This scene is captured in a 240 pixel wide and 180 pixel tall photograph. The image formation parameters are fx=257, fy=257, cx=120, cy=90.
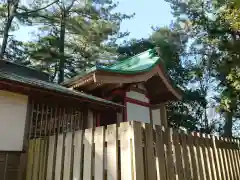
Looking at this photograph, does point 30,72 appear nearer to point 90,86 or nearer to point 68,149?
point 90,86

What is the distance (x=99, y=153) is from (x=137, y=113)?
632 centimetres

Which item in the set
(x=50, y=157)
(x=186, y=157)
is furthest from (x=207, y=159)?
(x=50, y=157)

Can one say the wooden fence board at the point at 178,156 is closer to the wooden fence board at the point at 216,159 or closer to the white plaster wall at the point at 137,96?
the wooden fence board at the point at 216,159

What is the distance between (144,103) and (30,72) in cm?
471

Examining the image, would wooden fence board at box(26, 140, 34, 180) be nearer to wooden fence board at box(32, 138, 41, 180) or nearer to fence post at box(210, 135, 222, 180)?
wooden fence board at box(32, 138, 41, 180)

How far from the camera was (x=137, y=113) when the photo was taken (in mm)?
9578

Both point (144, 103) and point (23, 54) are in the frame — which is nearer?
point (144, 103)

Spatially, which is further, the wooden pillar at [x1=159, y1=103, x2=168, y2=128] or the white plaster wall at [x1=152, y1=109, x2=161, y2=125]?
the wooden pillar at [x1=159, y1=103, x2=168, y2=128]

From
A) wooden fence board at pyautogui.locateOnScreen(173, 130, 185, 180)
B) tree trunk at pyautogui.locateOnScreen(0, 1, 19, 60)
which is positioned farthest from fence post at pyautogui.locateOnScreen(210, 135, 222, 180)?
tree trunk at pyautogui.locateOnScreen(0, 1, 19, 60)

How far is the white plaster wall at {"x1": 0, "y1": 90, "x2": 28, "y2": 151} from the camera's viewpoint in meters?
5.25

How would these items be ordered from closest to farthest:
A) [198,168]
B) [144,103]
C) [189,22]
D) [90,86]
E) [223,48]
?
[198,168]
[90,86]
[144,103]
[223,48]
[189,22]

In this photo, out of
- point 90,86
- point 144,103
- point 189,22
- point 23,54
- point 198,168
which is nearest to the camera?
point 198,168

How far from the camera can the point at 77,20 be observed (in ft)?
57.2

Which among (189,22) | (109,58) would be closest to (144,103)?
(109,58)
